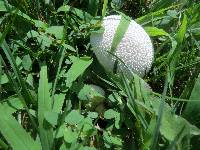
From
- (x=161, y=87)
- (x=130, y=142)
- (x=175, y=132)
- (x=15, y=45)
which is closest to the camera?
(x=175, y=132)

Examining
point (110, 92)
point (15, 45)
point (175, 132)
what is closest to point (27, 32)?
point (15, 45)

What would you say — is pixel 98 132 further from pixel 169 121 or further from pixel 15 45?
pixel 15 45

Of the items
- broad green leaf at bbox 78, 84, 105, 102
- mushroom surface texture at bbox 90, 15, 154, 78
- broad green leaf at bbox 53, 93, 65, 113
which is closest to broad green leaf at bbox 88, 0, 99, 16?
mushroom surface texture at bbox 90, 15, 154, 78

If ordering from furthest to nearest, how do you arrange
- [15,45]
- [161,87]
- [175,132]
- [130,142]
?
[161,87] < [15,45] < [130,142] < [175,132]

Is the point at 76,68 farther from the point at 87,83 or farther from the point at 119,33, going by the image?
the point at 119,33

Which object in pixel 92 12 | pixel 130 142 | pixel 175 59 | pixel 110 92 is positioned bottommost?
pixel 130 142

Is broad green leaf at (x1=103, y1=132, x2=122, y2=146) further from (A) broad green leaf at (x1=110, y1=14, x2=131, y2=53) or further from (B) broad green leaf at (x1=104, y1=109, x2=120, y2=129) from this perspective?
(A) broad green leaf at (x1=110, y1=14, x2=131, y2=53)

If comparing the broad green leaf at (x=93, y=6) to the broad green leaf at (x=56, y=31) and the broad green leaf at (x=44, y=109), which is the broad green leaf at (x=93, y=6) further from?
the broad green leaf at (x=44, y=109)
